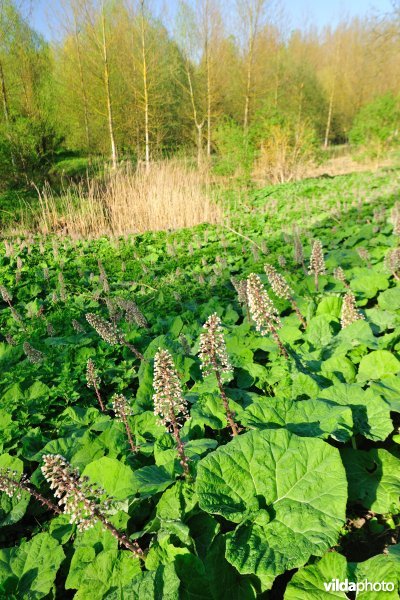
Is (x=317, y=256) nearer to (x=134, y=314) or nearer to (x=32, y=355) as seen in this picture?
(x=134, y=314)

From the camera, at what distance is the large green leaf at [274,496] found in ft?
4.00

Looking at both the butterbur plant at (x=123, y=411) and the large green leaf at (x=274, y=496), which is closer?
the large green leaf at (x=274, y=496)

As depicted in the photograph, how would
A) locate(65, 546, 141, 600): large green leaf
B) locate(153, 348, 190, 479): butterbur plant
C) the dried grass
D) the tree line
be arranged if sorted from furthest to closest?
the tree line
the dried grass
locate(153, 348, 190, 479): butterbur plant
locate(65, 546, 141, 600): large green leaf

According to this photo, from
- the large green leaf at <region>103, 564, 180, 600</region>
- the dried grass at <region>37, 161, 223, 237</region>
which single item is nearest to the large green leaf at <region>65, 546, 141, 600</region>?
the large green leaf at <region>103, 564, 180, 600</region>

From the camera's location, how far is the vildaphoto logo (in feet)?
3.65

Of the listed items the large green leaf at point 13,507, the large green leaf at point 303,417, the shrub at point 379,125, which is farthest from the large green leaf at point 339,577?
the shrub at point 379,125

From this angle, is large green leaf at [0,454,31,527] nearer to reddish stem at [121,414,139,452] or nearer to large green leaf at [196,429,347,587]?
reddish stem at [121,414,139,452]

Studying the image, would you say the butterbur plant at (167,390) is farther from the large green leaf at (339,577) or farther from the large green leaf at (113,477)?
the large green leaf at (339,577)

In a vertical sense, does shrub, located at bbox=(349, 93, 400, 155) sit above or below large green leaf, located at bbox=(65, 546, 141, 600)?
above

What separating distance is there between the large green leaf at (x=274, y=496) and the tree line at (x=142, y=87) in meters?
14.5

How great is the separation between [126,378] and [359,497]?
191cm

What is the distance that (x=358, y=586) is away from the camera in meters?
1.15

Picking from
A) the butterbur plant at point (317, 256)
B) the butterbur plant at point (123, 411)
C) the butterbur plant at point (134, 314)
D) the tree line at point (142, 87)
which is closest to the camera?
the butterbur plant at point (123, 411)

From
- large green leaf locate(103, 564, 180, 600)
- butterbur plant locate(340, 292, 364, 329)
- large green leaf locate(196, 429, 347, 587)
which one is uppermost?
butterbur plant locate(340, 292, 364, 329)
